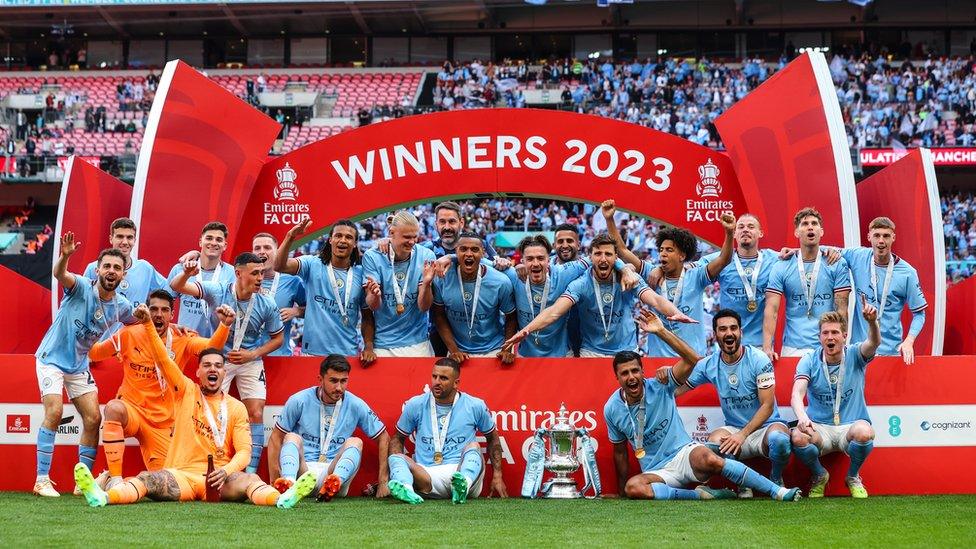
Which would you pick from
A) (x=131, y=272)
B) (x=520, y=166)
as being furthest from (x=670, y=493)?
(x=131, y=272)

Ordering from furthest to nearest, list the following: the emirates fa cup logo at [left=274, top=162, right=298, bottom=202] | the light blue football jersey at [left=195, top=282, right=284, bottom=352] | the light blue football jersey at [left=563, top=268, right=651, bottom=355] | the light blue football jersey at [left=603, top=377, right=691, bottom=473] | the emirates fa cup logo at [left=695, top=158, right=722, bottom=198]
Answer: the emirates fa cup logo at [left=274, top=162, right=298, bottom=202]
the emirates fa cup logo at [left=695, top=158, right=722, bottom=198]
the light blue football jersey at [left=563, top=268, right=651, bottom=355]
the light blue football jersey at [left=195, top=282, right=284, bottom=352]
the light blue football jersey at [left=603, top=377, right=691, bottom=473]

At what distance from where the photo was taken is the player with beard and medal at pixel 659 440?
7.75m

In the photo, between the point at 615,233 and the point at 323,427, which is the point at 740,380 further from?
the point at 323,427

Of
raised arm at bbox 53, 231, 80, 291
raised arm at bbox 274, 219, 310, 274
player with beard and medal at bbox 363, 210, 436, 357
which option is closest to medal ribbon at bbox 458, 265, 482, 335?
player with beard and medal at bbox 363, 210, 436, 357

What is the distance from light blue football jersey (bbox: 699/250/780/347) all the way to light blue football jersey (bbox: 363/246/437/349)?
2434 mm

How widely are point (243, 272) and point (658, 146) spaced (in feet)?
13.9

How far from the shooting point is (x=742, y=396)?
8.02 metres

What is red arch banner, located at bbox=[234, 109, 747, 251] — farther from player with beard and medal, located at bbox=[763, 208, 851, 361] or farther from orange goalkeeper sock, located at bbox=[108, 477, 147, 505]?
orange goalkeeper sock, located at bbox=[108, 477, 147, 505]

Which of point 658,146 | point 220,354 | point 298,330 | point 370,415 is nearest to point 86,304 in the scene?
point 220,354

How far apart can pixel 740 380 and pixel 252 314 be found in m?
3.85

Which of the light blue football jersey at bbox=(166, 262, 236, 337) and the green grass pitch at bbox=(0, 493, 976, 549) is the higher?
the light blue football jersey at bbox=(166, 262, 236, 337)

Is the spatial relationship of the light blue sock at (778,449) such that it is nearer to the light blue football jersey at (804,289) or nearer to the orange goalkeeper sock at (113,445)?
the light blue football jersey at (804,289)

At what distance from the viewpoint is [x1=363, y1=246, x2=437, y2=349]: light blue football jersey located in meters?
9.13

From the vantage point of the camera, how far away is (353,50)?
42469 millimetres
